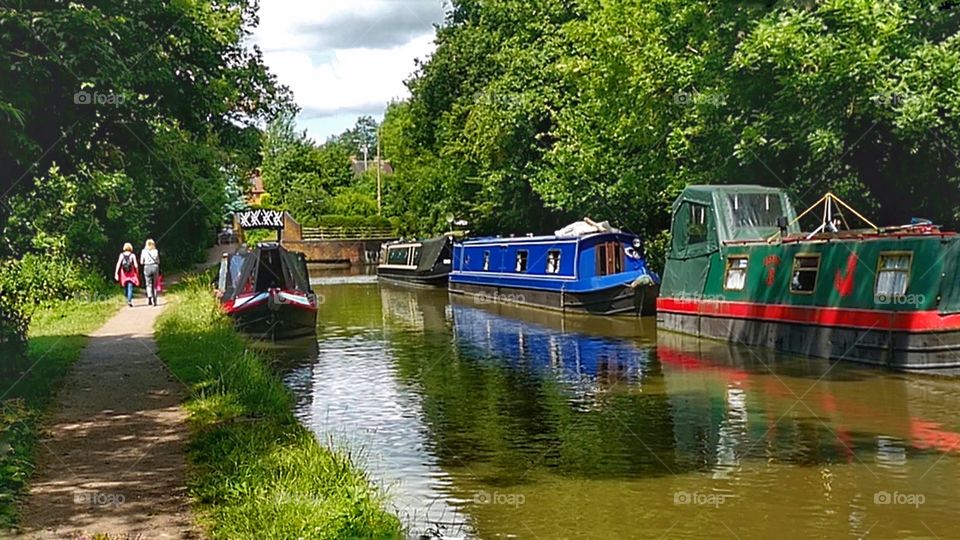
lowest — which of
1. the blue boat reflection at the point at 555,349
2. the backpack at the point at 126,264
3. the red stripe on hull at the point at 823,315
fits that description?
the blue boat reflection at the point at 555,349

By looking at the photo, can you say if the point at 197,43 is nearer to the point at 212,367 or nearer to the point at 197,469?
the point at 212,367

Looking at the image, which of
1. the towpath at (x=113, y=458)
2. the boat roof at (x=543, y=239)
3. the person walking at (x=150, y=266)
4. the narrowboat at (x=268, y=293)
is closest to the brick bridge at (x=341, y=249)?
the boat roof at (x=543, y=239)

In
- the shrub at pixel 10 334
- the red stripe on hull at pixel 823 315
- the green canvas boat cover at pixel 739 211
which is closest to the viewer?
the shrub at pixel 10 334

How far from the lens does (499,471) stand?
10570 millimetres

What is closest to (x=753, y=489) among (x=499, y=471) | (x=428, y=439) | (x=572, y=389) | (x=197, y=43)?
→ (x=499, y=471)

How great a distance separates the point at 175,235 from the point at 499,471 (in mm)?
26371

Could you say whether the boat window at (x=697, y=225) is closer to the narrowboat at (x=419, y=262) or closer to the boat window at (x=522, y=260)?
the boat window at (x=522, y=260)

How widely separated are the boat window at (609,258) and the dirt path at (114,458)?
50.4ft

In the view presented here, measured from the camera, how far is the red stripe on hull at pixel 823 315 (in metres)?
15.5

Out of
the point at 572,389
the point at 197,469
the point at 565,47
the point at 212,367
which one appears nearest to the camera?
the point at 197,469

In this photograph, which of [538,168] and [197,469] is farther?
[538,168]

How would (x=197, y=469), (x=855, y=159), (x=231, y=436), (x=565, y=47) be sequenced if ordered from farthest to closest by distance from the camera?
(x=565, y=47), (x=855, y=159), (x=231, y=436), (x=197, y=469)

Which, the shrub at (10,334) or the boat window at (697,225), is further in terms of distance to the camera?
the boat window at (697,225)

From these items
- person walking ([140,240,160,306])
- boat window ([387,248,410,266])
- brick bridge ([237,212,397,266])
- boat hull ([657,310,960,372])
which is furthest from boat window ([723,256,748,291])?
brick bridge ([237,212,397,266])
